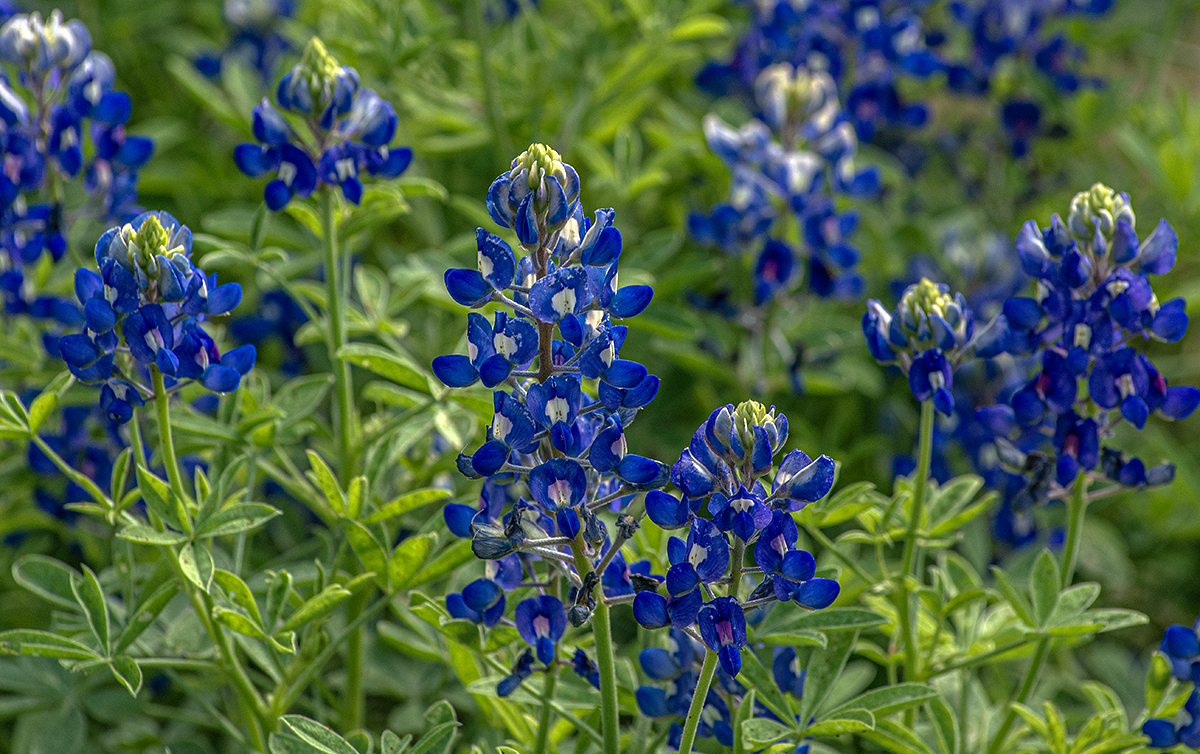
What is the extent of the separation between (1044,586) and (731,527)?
0.79 meters

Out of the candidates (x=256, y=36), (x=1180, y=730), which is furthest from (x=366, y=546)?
(x=256, y=36)

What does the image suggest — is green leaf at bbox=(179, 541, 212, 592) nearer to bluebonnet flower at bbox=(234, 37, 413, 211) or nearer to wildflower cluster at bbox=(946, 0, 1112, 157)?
bluebonnet flower at bbox=(234, 37, 413, 211)

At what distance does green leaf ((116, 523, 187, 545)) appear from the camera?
5.31 ft

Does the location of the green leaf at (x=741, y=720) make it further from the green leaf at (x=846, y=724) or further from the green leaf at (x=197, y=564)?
the green leaf at (x=197, y=564)

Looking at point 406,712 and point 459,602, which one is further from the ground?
point 459,602

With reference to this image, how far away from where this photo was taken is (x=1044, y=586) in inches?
73.9

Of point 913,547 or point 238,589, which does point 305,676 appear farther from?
point 913,547

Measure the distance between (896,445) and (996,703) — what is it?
76 centimetres

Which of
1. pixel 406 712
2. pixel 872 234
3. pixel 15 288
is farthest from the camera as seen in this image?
pixel 872 234

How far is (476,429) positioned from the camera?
7.43ft

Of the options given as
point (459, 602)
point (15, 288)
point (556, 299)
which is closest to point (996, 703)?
point (459, 602)

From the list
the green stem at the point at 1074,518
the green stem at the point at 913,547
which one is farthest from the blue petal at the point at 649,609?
the green stem at the point at 1074,518

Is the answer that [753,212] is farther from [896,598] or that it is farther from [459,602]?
[459,602]

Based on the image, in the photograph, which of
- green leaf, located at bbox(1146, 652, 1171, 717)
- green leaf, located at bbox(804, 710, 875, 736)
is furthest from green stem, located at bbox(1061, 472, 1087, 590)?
green leaf, located at bbox(804, 710, 875, 736)
